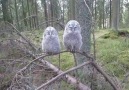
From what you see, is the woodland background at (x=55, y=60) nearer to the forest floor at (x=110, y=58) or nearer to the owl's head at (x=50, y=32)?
the forest floor at (x=110, y=58)

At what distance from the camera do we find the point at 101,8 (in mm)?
21328

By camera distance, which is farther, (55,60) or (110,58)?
(55,60)

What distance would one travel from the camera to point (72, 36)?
280 centimetres

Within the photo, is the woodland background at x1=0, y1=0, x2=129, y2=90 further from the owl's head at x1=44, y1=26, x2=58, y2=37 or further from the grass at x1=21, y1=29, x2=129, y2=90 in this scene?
the owl's head at x1=44, y1=26, x2=58, y2=37

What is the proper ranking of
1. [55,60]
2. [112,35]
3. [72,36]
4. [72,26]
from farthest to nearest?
[112,35], [55,60], [72,36], [72,26]

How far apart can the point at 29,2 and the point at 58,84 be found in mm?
13754

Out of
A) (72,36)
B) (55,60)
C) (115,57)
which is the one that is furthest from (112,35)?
(72,36)

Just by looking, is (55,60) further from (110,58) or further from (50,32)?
(50,32)

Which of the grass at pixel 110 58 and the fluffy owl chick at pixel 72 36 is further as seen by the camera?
the grass at pixel 110 58

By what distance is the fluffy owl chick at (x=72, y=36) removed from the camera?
2.63m

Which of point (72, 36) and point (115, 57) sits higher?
point (72, 36)

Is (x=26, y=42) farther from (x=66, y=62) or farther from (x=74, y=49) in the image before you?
(x=74, y=49)

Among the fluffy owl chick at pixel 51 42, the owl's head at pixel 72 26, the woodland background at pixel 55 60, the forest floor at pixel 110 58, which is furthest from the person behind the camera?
the forest floor at pixel 110 58

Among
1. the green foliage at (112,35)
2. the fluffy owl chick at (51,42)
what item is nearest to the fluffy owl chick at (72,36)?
the fluffy owl chick at (51,42)
